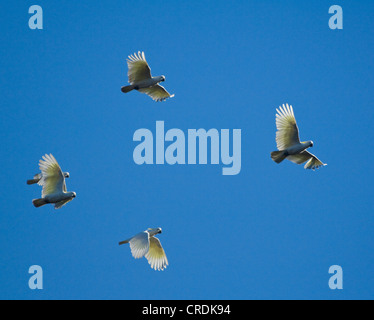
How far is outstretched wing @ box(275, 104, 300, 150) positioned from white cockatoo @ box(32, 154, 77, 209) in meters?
7.35

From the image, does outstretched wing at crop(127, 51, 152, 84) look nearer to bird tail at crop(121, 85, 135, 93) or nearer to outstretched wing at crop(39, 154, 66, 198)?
bird tail at crop(121, 85, 135, 93)

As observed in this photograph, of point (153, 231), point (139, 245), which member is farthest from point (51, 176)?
point (153, 231)

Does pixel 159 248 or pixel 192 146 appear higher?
pixel 192 146

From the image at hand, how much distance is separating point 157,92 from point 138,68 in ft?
5.68

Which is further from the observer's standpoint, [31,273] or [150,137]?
[150,137]

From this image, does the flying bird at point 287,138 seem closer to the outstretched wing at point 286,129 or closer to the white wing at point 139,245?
the outstretched wing at point 286,129

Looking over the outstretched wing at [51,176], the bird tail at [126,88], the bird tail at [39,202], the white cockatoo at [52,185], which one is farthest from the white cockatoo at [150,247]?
the bird tail at [126,88]

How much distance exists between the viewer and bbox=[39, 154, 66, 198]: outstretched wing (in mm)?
24109

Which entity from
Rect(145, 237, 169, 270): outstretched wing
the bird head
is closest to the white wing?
the bird head

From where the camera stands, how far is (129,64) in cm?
2678

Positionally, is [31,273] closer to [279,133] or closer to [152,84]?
[152,84]
